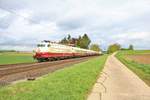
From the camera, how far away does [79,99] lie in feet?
31.4

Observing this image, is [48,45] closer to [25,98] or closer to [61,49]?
[61,49]

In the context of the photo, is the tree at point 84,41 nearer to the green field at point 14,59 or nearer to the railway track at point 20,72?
the green field at point 14,59

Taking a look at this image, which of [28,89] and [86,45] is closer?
[28,89]

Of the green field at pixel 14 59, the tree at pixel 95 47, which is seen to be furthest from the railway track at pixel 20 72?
the tree at pixel 95 47

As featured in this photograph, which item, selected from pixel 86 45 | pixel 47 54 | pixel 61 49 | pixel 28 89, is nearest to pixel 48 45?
pixel 47 54

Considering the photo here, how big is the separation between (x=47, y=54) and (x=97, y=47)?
155m

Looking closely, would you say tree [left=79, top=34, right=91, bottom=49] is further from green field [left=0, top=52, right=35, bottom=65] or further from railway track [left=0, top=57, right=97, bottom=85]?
railway track [left=0, top=57, right=97, bottom=85]

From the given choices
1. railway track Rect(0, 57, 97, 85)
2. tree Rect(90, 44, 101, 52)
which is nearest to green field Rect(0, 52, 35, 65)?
railway track Rect(0, 57, 97, 85)

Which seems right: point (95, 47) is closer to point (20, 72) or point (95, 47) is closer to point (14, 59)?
point (14, 59)

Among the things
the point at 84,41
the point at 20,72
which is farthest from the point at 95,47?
the point at 20,72

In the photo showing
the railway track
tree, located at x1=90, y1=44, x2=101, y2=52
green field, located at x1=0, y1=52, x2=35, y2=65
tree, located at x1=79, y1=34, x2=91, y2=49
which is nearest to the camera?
the railway track

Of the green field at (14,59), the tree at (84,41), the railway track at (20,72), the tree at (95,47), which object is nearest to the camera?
the railway track at (20,72)

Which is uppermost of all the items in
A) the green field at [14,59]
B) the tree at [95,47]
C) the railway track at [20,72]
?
the tree at [95,47]

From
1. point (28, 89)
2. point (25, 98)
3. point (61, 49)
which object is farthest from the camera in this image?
point (61, 49)
